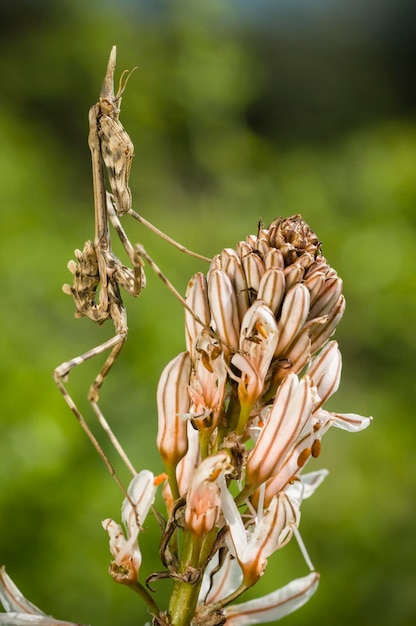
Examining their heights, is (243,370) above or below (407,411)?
above

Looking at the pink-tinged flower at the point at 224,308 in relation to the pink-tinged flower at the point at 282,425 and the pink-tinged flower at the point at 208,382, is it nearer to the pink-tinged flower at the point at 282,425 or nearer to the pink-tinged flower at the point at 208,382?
the pink-tinged flower at the point at 208,382

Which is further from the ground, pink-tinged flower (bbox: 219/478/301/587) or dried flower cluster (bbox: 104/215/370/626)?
dried flower cluster (bbox: 104/215/370/626)

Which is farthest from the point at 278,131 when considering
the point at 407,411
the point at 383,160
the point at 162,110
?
the point at 407,411

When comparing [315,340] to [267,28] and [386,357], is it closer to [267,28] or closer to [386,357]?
[386,357]

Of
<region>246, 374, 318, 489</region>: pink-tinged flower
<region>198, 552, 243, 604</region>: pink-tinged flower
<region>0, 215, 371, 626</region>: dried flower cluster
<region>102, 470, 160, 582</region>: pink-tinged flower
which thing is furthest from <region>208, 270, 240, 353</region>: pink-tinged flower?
<region>198, 552, 243, 604</region>: pink-tinged flower

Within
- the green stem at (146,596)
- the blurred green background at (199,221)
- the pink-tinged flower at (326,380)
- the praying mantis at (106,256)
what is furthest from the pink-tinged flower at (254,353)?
the blurred green background at (199,221)

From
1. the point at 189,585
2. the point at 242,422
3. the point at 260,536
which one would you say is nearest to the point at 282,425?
the point at 242,422

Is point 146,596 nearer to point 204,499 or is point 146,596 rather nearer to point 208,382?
point 204,499

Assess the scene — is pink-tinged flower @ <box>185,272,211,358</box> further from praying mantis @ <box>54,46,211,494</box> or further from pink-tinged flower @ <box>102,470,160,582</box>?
praying mantis @ <box>54,46,211,494</box>
